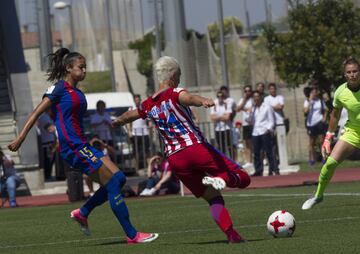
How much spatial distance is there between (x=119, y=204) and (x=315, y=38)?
22710 mm

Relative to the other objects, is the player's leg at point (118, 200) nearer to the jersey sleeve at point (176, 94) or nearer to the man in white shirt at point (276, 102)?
the jersey sleeve at point (176, 94)

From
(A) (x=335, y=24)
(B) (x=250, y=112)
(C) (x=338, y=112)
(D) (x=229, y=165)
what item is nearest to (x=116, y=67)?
(A) (x=335, y=24)

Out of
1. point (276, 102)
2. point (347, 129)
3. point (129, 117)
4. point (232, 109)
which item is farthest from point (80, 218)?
point (276, 102)

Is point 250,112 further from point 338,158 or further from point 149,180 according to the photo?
point 338,158

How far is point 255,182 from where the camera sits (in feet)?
86.0

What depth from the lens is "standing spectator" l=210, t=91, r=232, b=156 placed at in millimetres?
29203

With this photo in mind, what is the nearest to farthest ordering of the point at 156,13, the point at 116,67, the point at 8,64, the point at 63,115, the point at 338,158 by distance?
the point at 63,115 → the point at 338,158 → the point at 8,64 → the point at 156,13 → the point at 116,67

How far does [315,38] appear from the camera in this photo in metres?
34.9

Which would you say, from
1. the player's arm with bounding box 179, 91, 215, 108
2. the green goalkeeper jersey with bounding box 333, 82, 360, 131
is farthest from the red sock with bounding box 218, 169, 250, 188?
the green goalkeeper jersey with bounding box 333, 82, 360, 131

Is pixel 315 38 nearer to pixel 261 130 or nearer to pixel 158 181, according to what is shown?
pixel 261 130

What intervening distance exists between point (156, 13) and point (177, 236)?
30.4 metres

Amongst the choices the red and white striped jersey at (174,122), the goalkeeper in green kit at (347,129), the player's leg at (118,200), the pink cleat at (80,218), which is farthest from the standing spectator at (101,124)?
the red and white striped jersey at (174,122)

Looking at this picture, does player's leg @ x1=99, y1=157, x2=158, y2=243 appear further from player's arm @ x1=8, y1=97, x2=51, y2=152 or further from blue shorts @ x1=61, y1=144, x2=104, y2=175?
player's arm @ x1=8, y1=97, x2=51, y2=152

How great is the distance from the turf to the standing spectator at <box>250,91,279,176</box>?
5249mm
